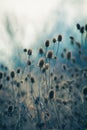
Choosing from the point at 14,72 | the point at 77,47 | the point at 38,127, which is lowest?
the point at 38,127

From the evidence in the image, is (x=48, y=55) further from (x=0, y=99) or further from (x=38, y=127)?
(x=0, y=99)

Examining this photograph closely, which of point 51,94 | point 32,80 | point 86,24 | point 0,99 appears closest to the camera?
point 51,94

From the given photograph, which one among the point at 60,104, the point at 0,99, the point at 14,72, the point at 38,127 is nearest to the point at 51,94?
the point at 38,127

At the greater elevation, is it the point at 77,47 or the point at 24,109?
the point at 77,47

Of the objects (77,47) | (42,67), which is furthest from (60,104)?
(77,47)

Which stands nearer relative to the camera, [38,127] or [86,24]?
[38,127]

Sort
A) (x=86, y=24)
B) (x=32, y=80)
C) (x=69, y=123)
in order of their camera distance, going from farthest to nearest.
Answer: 1. (x=32, y=80)
2. (x=86, y=24)
3. (x=69, y=123)
